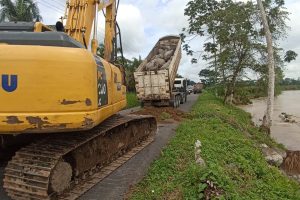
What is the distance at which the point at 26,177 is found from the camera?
5840mm

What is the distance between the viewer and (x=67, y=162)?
6.63 m

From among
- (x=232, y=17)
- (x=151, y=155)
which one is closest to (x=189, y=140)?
(x=151, y=155)

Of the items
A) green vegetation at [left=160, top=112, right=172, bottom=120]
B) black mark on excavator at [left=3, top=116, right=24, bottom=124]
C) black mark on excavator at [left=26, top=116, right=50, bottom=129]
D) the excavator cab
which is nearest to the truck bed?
green vegetation at [left=160, top=112, right=172, bottom=120]

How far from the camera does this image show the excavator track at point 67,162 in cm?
584

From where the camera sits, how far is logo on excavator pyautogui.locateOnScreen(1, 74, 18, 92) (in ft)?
17.4

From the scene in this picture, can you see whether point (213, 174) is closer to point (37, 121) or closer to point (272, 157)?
point (37, 121)

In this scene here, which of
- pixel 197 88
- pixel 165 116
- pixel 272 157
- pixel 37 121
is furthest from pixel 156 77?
pixel 197 88

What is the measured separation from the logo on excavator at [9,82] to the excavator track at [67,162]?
1.25m

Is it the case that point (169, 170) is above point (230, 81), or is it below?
below

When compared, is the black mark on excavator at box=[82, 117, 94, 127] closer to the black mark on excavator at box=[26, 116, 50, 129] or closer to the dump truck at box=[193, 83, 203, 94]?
the black mark on excavator at box=[26, 116, 50, 129]

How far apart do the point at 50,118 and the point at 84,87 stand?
2.13ft

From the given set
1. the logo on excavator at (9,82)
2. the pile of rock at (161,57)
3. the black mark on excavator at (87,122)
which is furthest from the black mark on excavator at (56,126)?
the pile of rock at (161,57)

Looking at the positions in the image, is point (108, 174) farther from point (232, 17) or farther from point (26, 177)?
point (232, 17)

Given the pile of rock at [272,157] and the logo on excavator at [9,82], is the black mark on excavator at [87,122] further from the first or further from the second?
the pile of rock at [272,157]
